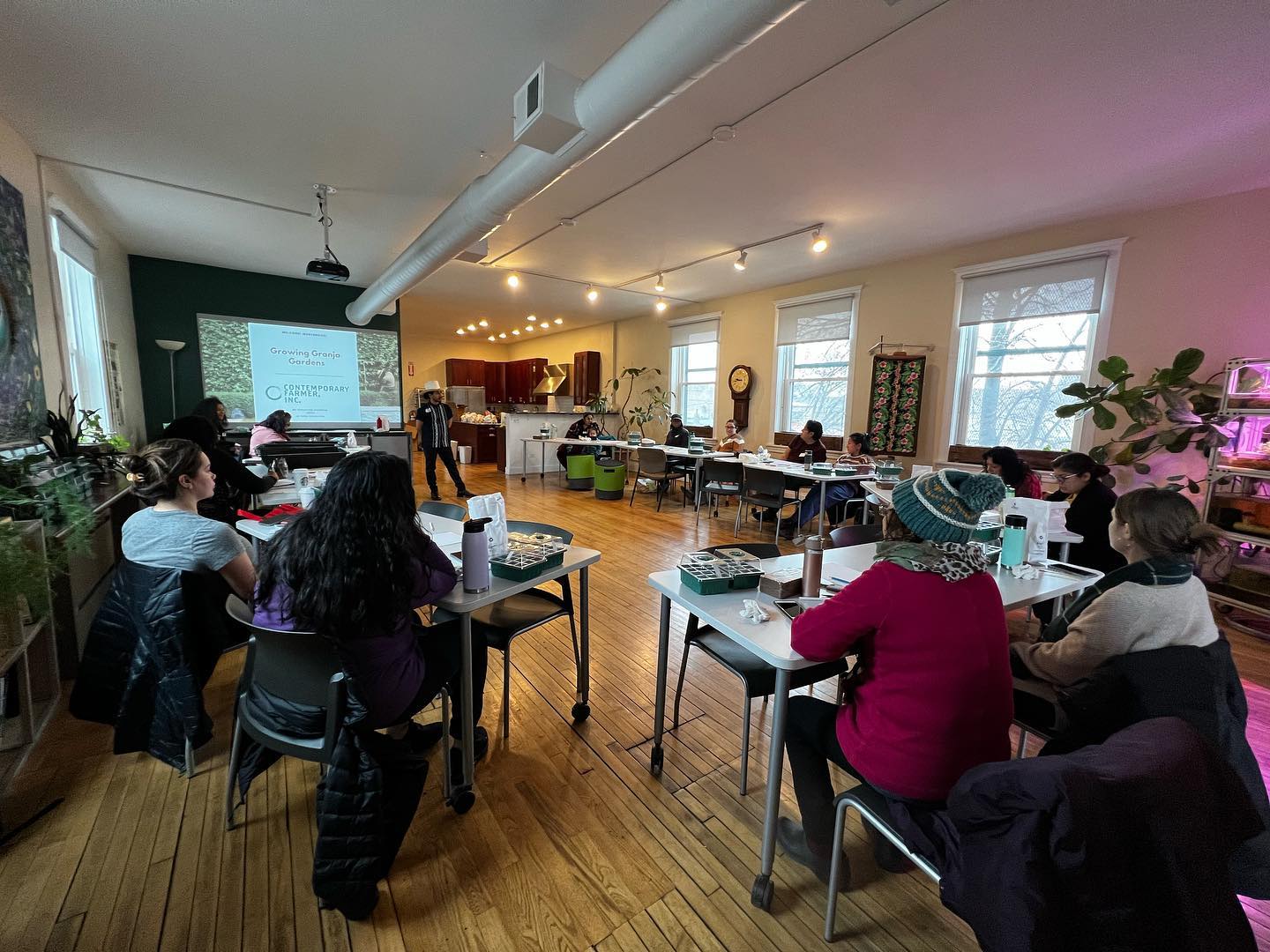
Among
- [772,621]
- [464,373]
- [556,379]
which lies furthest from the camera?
[464,373]

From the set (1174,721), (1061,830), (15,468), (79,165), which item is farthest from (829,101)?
(79,165)

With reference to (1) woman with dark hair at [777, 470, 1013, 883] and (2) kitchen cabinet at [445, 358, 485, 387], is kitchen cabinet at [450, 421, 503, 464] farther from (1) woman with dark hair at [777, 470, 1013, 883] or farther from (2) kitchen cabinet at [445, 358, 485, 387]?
(1) woman with dark hair at [777, 470, 1013, 883]

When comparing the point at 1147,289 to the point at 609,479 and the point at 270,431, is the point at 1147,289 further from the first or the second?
the point at 270,431

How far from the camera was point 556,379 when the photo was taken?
463 inches

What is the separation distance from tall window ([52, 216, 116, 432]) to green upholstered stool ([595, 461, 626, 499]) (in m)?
5.05

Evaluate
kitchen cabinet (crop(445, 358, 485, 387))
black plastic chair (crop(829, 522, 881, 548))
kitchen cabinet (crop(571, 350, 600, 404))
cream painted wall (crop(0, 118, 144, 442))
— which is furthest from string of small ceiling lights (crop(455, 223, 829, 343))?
cream painted wall (crop(0, 118, 144, 442))

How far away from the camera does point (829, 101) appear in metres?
2.73

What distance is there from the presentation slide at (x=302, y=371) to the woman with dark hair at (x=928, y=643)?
7903 mm

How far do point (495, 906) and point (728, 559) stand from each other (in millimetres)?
1238

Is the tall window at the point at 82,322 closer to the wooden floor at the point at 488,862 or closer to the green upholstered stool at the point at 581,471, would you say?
Result: the wooden floor at the point at 488,862

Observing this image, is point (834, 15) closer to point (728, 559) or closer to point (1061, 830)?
point (728, 559)

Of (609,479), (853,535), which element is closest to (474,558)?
(853,535)

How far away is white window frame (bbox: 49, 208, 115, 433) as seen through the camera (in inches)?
141

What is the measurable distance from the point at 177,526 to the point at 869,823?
2257 millimetres
